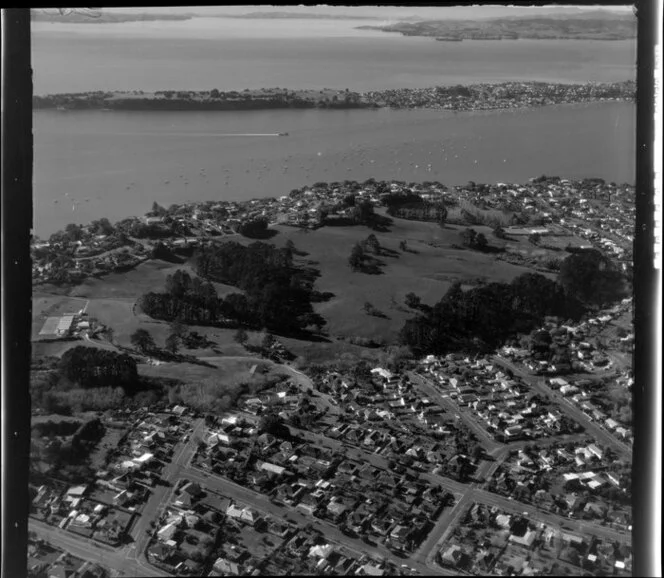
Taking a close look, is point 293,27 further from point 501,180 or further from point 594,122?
point 594,122

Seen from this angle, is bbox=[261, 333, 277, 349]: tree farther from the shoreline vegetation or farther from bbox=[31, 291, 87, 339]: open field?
the shoreline vegetation

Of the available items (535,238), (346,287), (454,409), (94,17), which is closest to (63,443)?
(346,287)

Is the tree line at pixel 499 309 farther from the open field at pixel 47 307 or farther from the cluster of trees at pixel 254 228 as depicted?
the open field at pixel 47 307

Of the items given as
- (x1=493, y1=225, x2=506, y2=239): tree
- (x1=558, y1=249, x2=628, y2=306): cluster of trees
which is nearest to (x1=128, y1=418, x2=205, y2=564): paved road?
(x1=493, y1=225, x2=506, y2=239): tree

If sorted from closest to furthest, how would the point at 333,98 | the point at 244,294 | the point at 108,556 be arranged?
the point at 108,556
the point at 244,294
the point at 333,98

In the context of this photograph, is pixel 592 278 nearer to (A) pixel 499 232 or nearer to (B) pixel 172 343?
(A) pixel 499 232

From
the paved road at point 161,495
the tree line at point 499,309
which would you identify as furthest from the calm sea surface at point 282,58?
the paved road at point 161,495
